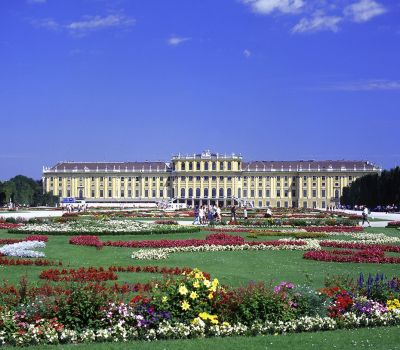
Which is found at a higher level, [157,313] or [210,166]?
[210,166]

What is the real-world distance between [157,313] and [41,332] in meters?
1.31

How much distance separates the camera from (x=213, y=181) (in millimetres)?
105188

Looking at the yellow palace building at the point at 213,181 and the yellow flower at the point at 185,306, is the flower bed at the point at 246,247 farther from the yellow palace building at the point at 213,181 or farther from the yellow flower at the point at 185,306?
the yellow palace building at the point at 213,181

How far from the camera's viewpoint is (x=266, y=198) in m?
105

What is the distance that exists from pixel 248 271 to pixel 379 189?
179 feet

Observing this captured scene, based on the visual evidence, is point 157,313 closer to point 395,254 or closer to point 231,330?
point 231,330

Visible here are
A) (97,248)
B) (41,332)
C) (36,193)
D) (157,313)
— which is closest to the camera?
(41,332)

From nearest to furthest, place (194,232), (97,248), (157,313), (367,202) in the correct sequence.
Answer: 1. (157,313)
2. (97,248)
3. (194,232)
4. (367,202)

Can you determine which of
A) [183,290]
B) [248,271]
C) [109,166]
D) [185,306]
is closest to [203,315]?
[185,306]

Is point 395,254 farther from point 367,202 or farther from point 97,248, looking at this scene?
point 367,202

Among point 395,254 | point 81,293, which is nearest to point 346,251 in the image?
point 395,254

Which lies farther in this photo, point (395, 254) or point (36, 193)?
point (36, 193)

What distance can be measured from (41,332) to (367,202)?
64.1 meters

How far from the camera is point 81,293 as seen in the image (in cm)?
715
